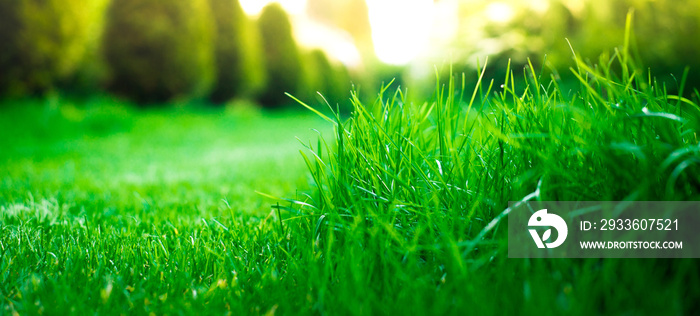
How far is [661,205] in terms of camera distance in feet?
3.32

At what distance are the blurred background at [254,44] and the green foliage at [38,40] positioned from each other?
15mm

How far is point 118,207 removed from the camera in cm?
236

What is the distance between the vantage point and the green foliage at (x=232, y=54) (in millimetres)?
12469

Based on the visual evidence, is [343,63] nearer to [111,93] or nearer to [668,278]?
[111,93]

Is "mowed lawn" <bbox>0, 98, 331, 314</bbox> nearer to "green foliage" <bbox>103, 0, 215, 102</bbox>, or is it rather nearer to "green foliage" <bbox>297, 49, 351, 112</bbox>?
"green foliage" <bbox>103, 0, 215, 102</bbox>

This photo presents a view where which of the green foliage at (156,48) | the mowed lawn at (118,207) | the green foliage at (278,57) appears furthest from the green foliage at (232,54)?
the mowed lawn at (118,207)

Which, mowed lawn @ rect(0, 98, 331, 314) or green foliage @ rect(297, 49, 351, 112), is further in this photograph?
green foliage @ rect(297, 49, 351, 112)

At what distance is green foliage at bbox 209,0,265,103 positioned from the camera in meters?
12.5

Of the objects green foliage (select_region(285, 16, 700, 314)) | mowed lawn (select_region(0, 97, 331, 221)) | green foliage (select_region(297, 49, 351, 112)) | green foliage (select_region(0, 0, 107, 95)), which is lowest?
mowed lawn (select_region(0, 97, 331, 221))

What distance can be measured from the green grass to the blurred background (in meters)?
2.89

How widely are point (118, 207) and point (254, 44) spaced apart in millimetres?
11417

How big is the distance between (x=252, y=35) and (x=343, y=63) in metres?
4.62

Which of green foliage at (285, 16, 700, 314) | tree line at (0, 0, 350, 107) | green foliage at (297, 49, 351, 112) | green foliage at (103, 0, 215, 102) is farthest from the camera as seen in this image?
green foliage at (297, 49, 351, 112)

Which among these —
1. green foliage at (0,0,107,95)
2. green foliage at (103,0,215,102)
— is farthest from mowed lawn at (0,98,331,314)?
green foliage at (103,0,215,102)
